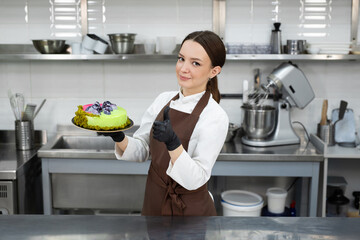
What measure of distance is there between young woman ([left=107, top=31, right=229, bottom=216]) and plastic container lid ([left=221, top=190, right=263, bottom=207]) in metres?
0.92

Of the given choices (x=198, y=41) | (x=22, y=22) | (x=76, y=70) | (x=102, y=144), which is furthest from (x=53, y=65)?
(x=198, y=41)

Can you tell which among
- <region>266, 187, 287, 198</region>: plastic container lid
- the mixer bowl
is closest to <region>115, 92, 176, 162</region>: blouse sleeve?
the mixer bowl

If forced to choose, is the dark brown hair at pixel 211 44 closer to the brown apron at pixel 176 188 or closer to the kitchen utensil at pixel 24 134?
the brown apron at pixel 176 188

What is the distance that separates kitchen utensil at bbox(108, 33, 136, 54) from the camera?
2.80 m

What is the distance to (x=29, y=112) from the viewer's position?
2.93 meters

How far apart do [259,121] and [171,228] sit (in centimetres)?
172

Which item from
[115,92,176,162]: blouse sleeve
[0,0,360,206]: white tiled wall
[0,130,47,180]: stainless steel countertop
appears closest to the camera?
[115,92,176,162]: blouse sleeve

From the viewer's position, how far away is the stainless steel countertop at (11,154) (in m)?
2.42

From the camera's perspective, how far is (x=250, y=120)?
2838mm

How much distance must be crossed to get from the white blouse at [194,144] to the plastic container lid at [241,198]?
1086mm

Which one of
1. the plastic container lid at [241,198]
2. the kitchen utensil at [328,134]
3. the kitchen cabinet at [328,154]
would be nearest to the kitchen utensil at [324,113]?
the kitchen utensil at [328,134]

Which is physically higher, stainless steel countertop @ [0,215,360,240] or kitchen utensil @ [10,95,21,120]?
kitchen utensil @ [10,95,21,120]

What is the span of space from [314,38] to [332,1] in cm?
29

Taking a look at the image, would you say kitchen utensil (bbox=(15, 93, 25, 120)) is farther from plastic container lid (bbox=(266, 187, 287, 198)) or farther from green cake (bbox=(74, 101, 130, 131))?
plastic container lid (bbox=(266, 187, 287, 198))
